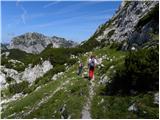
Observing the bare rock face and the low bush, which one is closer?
the low bush

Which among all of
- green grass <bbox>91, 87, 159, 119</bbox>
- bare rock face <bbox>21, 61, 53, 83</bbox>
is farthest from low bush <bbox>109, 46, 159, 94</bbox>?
bare rock face <bbox>21, 61, 53, 83</bbox>

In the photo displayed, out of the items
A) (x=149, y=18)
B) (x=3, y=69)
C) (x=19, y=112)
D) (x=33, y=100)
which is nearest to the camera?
(x=19, y=112)

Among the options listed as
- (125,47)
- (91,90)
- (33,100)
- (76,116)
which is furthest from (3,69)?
(76,116)

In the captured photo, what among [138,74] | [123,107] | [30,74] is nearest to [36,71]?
[30,74]

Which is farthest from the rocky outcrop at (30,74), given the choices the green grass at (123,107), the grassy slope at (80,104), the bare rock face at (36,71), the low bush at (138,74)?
the green grass at (123,107)

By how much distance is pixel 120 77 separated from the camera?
985 inches

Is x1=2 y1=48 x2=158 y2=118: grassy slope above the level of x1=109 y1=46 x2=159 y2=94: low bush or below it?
below

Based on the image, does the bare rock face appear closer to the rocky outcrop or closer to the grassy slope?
the rocky outcrop

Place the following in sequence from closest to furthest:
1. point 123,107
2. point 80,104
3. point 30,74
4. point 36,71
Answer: point 123,107 → point 80,104 → point 36,71 → point 30,74

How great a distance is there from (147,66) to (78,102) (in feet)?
16.4

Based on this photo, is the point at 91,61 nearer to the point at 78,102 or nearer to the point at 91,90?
the point at 91,90

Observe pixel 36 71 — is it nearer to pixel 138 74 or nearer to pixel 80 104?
pixel 80 104

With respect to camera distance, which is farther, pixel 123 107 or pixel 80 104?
pixel 80 104

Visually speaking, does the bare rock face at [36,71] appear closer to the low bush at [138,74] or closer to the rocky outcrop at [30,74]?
the rocky outcrop at [30,74]
